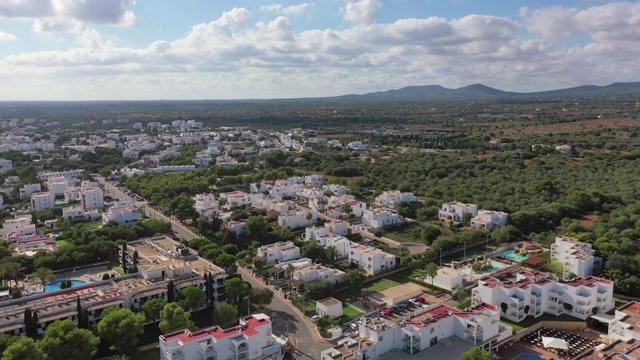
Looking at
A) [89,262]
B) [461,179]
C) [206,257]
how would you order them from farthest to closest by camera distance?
[461,179]
[89,262]
[206,257]

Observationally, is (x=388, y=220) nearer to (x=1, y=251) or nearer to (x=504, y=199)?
(x=504, y=199)

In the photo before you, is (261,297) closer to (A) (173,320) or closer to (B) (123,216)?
(A) (173,320)

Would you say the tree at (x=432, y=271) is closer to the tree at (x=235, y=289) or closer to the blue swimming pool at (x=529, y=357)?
the blue swimming pool at (x=529, y=357)

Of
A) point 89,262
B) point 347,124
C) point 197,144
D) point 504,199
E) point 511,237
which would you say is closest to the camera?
point 89,262

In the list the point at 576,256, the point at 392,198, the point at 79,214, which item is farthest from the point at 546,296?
the point at 79,214

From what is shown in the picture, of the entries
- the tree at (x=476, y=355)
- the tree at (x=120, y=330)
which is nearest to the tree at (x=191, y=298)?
the tree at (x=120, y=330)

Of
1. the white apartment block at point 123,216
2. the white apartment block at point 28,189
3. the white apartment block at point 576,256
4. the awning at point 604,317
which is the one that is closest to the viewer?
the awning at point 604,317

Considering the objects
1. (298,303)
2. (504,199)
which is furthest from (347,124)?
(298,303)
